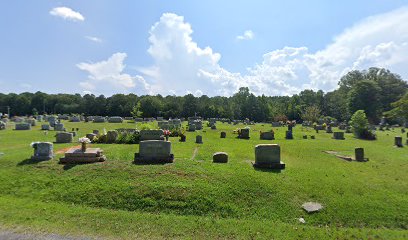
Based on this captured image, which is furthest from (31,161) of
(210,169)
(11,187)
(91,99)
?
(91,99)

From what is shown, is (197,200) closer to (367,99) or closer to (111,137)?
(111,137)

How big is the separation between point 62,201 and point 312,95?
122 m

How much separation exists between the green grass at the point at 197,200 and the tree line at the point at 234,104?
77667 mm

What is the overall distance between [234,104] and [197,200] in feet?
344

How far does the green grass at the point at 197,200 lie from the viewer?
11.7 m

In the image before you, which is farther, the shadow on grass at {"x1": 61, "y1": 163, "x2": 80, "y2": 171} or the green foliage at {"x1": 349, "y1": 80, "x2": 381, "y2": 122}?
the green foliage at {"x1": 349, "y1": 80, "x2": 381, "y2": 122}

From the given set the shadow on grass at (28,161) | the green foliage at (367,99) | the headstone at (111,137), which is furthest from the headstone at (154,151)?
the green foliage at (367,99)

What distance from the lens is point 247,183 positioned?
15.6 m

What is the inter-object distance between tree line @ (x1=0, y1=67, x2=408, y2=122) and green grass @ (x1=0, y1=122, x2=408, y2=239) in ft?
255

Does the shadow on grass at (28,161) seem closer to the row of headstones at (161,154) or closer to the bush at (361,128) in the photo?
the row of headstones at (161,154)

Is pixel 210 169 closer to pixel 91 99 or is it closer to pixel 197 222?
pixel 197 222

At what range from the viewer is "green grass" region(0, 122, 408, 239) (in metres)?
11.7

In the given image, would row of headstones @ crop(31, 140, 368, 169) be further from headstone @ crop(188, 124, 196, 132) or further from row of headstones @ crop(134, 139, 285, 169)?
headstone @ crop(188, 124, 196, 132)

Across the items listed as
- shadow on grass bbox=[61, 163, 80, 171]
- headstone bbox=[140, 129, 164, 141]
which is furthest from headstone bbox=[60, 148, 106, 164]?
headstone bbox=[140, 129, 164, 141]
